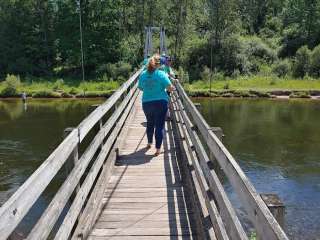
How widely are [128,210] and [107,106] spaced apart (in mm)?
1617

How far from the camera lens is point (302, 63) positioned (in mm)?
43031

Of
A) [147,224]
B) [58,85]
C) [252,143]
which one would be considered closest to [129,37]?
[58,85]

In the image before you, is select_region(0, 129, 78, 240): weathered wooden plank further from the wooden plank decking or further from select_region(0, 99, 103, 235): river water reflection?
select_region(0, 99, 103, 235): river water reflection

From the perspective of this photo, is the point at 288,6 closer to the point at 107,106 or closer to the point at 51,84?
the point at 51,84

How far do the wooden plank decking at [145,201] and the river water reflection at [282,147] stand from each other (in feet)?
18.1

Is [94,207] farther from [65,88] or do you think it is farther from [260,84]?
[65,88]

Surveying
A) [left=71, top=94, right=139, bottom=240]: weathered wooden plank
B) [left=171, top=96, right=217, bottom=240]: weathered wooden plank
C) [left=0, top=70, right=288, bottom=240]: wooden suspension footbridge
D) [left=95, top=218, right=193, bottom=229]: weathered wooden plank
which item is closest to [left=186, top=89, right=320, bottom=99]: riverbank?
[left=0, top=70, right=288, bottom=240]: wooden suspension footbridge

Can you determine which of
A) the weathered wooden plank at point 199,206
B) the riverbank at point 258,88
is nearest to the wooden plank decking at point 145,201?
the weathered wooden plank at point 199,206

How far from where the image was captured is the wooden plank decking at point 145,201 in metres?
4.39

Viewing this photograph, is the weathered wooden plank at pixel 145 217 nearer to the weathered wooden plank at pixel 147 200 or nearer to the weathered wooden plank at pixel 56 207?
the weathered wooden plank at pixel 147 200

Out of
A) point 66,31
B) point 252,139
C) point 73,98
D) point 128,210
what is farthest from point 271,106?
point 128,210

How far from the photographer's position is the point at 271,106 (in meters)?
33.5

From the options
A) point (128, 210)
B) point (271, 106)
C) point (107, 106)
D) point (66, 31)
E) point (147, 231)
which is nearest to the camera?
point (147, 231)

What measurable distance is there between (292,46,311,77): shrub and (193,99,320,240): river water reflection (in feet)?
24.9
